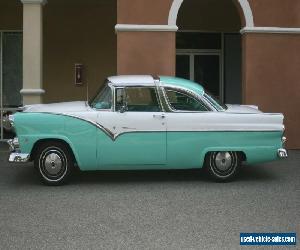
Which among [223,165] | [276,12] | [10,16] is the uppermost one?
[10,16]

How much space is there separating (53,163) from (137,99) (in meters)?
1.70

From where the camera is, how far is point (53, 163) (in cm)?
800

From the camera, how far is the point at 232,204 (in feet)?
22.7

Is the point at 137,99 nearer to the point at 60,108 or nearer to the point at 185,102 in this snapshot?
the point at 185,102

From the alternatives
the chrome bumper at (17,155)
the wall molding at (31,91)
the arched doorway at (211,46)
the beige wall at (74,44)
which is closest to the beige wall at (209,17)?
the arched doorway at (211,46)

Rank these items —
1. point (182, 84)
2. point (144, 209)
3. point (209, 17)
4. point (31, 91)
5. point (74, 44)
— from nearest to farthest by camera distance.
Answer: point (144, 209), point (182, 84), point (31, 91), point (74, 44), point (209, 17)

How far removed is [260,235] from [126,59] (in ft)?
21.3

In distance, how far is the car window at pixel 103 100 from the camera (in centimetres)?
812

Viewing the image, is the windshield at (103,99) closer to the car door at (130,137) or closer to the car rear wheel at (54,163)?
the car door at (130,137)

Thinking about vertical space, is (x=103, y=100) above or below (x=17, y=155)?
above

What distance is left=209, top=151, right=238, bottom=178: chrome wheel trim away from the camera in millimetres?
8289

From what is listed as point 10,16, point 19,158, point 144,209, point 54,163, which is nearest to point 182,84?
point 54,163

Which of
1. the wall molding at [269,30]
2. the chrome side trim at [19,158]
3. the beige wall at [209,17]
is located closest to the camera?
the chrome side trim at [19,158]

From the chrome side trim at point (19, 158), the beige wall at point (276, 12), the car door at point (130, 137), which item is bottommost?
the chrome side trim at point (19, 158)
